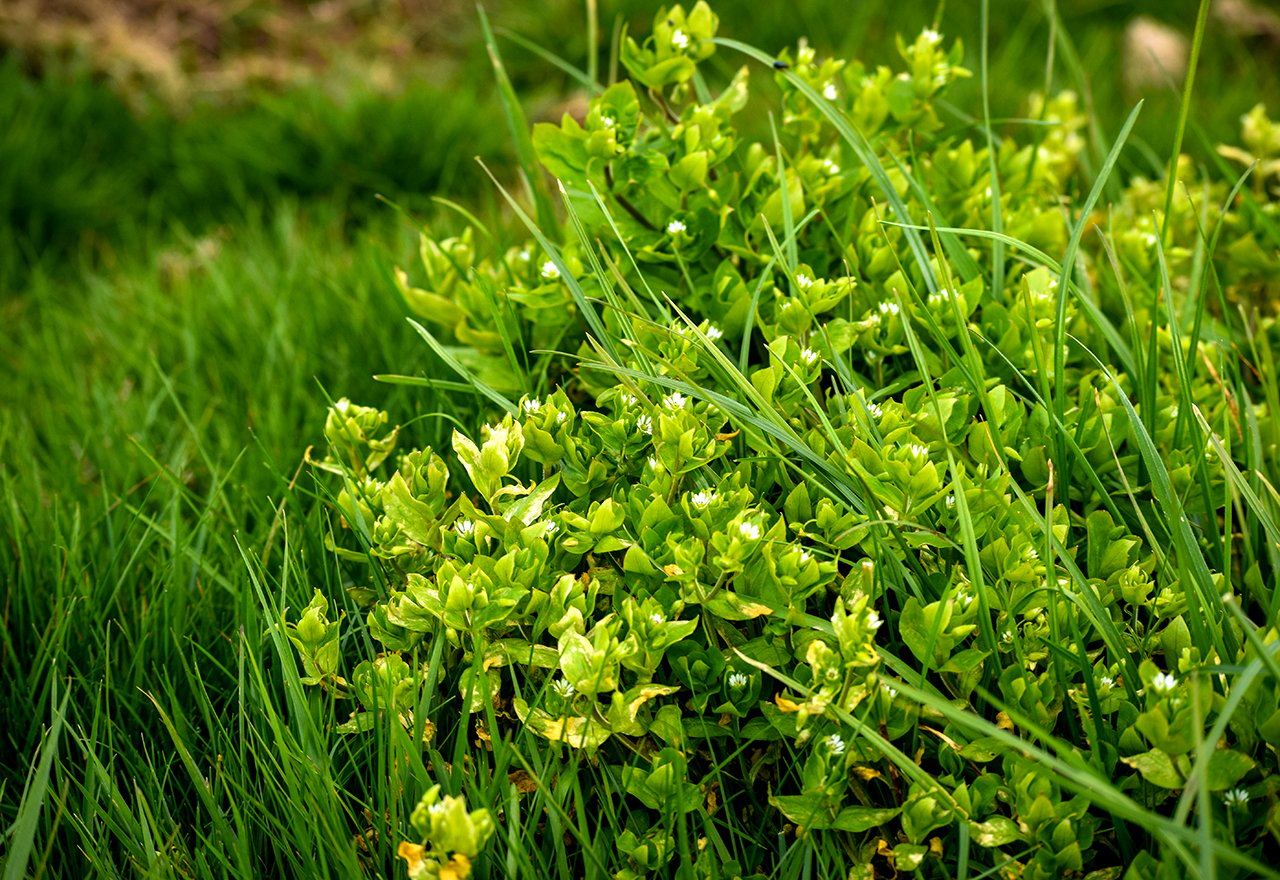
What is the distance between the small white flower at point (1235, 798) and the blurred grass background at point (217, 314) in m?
0.92

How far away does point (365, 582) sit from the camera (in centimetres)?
160

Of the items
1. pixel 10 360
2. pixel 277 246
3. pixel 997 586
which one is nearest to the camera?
pixel 997 586

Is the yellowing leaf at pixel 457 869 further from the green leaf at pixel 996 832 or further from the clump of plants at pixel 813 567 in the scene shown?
the green leaf at pixel 996 832

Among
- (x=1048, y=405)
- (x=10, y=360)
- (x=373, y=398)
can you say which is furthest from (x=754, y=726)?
(x=10, y=360)

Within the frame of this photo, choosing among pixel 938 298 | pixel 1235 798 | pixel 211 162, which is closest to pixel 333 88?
pixel 211 162

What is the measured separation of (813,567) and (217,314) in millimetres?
1883

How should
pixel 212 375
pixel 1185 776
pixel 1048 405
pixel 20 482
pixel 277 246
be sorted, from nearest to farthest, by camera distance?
pixel 1185 776 → pixel 1048 405 → pixel 20 482 → pixel 212 375 → pixel 277 246

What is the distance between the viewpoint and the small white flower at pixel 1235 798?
112cm

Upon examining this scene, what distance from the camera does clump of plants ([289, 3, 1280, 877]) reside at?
1173 millimetres

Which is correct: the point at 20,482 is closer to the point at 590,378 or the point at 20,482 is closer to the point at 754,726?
the point at 590,378

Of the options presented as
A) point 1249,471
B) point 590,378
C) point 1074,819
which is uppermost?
point 590,378

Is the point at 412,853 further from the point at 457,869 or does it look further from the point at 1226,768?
the point at 1226,768

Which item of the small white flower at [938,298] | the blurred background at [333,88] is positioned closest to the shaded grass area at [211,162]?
the blurred background at [333,88]

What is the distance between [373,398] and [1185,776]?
5.06 ft
